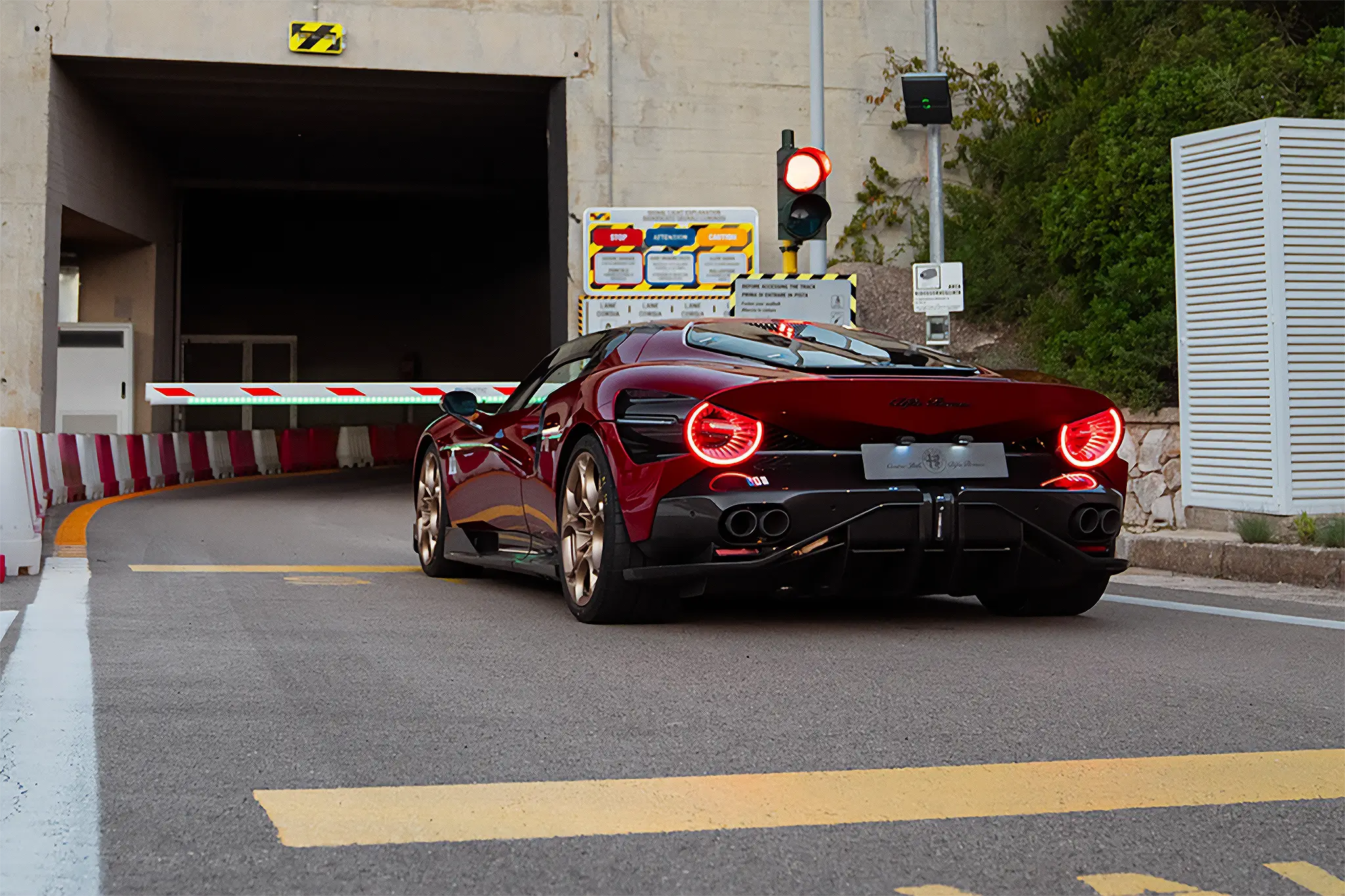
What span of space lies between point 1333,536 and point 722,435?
4972 mm

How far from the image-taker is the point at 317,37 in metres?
19.8

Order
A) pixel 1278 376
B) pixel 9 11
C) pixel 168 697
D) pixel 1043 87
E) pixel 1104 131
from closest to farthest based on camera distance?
pixel 168 697 < pixel 1278 376 < pixel 1104 131 < pixel 9 11 < pixel 1043 87

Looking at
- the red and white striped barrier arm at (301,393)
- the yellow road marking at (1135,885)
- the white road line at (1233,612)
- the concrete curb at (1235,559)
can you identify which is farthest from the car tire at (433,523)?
the red and white striped barrier arm at (301,393)

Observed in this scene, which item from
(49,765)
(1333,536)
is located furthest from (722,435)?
(1333,536)

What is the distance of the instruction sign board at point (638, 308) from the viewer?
1997cm

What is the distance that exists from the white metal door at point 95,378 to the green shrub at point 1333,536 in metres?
21.1

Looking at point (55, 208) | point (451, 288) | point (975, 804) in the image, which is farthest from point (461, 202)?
point (975, 804)

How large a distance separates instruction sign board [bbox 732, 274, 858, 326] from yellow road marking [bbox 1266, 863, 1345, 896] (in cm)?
974

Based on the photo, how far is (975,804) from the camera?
3244 mm

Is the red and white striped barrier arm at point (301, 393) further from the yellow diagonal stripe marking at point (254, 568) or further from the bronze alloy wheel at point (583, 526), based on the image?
the bronze alloy wheel at point (583, 526)

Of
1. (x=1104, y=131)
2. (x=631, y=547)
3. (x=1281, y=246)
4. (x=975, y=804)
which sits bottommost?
→ (x=975, y=804)

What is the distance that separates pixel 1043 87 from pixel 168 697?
62.1 ft

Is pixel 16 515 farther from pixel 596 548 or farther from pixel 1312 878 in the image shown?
pixel 1312 878

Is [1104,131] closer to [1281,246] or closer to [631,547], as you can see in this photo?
[1281,246]
